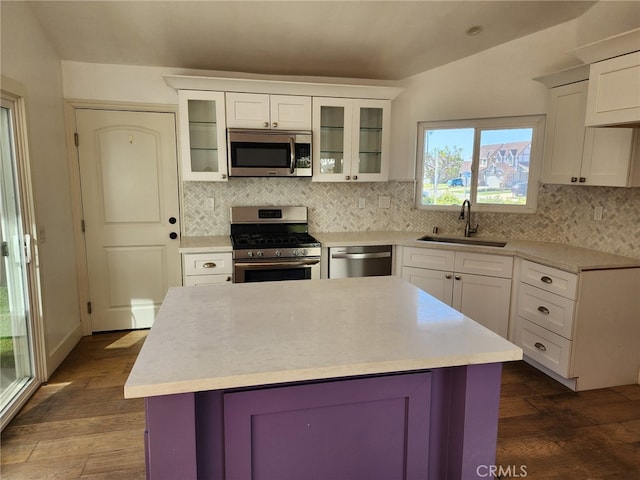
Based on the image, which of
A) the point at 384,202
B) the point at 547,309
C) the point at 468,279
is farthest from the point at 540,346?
the point at 384,202

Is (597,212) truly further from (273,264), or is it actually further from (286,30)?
(286,30)

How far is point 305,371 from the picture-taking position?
44.6 inches

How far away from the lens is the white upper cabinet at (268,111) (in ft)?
11.4

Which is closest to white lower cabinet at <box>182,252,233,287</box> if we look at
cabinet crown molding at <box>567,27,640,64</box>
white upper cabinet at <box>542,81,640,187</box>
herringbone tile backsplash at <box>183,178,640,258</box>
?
herringbone tile backsplash at <box>183,178,640,258</box>

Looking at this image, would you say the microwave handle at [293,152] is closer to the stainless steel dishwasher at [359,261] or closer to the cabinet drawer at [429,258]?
the stainless steel dishwasher at [359,261]

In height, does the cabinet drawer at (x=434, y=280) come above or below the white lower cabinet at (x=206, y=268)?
below

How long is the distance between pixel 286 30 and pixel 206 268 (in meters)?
1.98

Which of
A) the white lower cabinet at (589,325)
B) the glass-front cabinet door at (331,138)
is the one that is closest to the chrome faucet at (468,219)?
the white lower cabinet at (589,325)

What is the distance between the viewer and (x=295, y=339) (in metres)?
1.34

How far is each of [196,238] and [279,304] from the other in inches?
91.2

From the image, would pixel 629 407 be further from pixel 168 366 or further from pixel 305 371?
pixel 168 366

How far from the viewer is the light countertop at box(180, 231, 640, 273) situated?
9.00 feet

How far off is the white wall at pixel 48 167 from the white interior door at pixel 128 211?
19 cm

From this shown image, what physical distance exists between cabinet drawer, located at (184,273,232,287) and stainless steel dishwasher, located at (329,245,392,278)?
893mm
